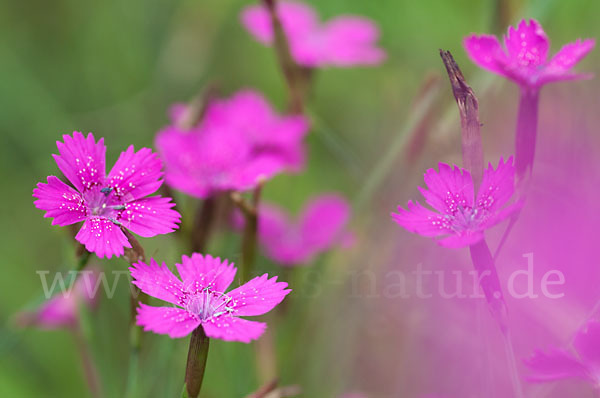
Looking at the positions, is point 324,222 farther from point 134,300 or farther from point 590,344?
point 590,344

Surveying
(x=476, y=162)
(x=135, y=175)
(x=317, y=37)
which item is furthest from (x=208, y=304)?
(x=317, y=37)

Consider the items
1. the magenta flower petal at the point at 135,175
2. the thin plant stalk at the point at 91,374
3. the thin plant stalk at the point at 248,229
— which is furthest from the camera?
the thin plant stalk at the point at 91,374

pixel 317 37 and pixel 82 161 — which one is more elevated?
pixel 317 37

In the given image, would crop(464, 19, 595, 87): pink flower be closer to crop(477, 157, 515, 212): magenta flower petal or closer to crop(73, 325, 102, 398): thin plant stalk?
crop(477, 157, 515, 212): magenta flower petal

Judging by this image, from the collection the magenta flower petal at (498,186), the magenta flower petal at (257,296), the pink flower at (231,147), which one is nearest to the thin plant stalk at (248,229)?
the pink flower at (231,147)

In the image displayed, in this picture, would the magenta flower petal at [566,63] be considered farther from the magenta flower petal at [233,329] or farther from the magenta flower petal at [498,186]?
the magenta flower petal at [233,329]

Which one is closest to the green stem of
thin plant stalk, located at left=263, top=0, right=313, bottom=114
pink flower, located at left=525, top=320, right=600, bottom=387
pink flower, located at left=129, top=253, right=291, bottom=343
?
pink flower, located at left=129, top=253, right=291, bottom=343
